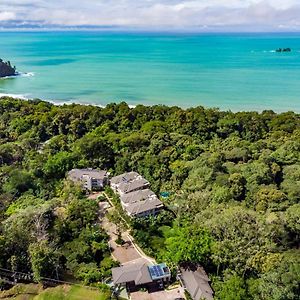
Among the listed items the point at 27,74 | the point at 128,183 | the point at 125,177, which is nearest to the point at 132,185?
the point at 128,183

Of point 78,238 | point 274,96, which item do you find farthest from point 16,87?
point 78,238

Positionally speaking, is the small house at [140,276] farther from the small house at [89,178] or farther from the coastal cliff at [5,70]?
the coastal cliff at [5,70]

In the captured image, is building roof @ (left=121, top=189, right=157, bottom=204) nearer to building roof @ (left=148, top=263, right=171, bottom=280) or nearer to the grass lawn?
building roof @ (left=148, top=263, right=171, bottom=280)

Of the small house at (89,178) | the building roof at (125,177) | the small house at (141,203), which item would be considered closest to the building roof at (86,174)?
the small house at (89,178)

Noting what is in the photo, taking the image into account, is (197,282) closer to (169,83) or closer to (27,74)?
(169,83)

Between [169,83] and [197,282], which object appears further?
[169,83]

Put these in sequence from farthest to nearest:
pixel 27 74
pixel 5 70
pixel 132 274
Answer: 1. pixel 27 74
2. pixel 5 70
3. pixel 132 274

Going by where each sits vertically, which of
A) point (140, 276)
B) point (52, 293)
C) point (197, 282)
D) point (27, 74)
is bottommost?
point (52, 293)

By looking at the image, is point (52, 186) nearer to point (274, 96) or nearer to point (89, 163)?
point (89, 163)
